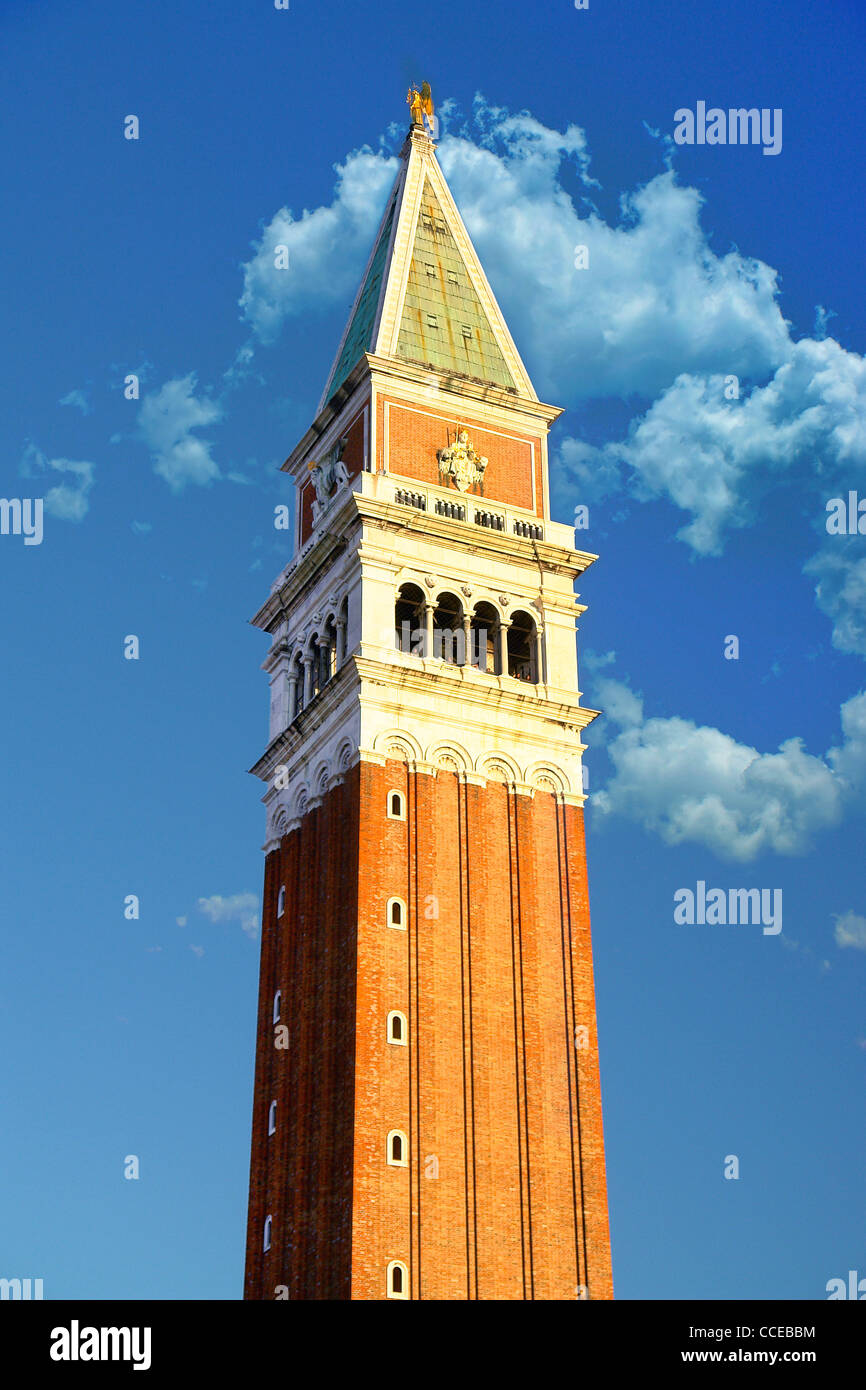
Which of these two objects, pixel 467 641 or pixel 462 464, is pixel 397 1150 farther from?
pixel 462 464

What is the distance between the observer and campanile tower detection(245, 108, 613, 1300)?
7138 cm

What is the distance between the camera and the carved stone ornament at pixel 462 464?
8700cm

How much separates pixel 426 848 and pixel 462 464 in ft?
60.9

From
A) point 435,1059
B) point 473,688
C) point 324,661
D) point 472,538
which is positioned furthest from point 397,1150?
point 472,538

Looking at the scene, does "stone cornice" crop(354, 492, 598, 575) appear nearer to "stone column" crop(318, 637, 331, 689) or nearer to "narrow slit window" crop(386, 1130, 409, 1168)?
"stone column" crop(318, 637, 331, 689)

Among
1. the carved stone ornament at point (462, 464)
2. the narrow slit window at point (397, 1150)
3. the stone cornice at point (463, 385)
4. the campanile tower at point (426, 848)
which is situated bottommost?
the narrow slit window at point (397, 1150)

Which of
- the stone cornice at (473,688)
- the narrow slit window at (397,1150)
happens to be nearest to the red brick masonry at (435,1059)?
the narrow slit window at (397,1150)

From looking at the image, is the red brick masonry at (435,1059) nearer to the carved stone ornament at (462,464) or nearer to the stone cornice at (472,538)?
the stone cornice at (472,538)

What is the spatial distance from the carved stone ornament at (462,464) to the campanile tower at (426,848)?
0.14 metres

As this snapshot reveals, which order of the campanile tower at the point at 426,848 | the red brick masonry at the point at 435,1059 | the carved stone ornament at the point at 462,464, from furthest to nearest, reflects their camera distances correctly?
the carved stone ornament at the point at 462,464, the campanile tower at the point at 426,848, the red brick masonry at the point at 435,1059

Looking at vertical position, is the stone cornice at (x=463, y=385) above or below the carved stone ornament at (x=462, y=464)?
above

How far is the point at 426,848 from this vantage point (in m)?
77.6

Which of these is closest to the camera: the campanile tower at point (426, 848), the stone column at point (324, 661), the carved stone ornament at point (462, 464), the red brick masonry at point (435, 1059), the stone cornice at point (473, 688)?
the red brick masonry at point (435, 1059)
